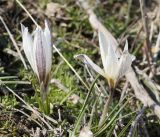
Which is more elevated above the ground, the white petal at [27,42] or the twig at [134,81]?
the white petal at [27,42]

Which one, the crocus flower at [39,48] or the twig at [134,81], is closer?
the crocus flower at [39,48]

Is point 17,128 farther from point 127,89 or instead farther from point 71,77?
point 127,89

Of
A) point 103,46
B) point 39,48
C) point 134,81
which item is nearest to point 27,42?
point 39,48

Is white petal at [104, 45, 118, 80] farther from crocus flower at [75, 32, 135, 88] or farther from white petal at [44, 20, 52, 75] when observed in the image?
white petal at [44, 20, 52, 75]

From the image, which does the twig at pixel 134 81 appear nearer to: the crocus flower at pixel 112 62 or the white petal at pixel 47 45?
the crocus flower at pixel 112 62

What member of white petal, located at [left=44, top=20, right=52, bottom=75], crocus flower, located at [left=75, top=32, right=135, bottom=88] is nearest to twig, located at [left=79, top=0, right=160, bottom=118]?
crocus flower, located at [left=75, top=32, right=135, bottom=88]

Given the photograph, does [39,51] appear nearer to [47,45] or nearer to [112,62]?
[47,45]

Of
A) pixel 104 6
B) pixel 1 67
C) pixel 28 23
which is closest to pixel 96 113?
pixel 1 67

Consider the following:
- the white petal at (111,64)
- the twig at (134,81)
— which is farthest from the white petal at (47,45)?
the twig at (134,81)
